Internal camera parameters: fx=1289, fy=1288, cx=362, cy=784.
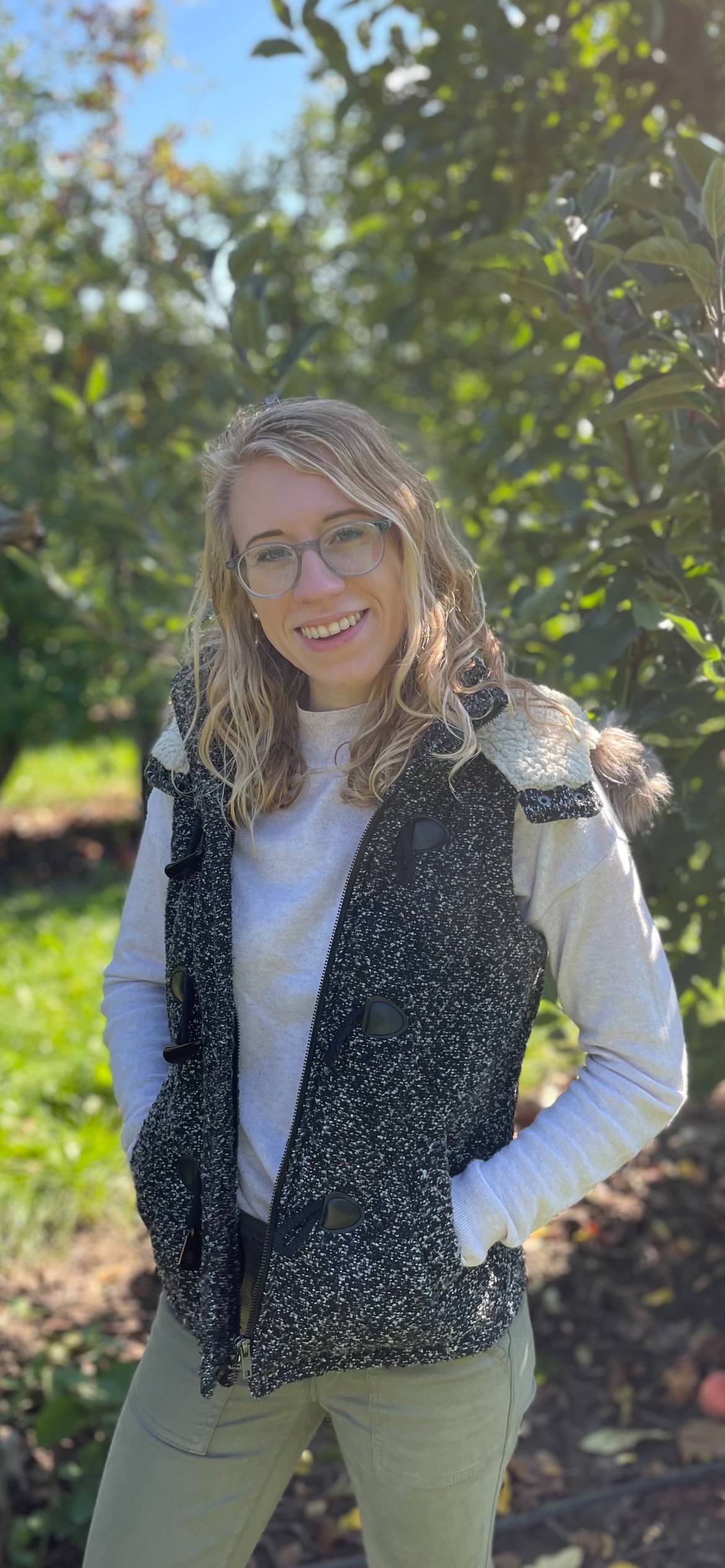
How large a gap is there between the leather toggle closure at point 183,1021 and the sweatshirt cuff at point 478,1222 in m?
0.38

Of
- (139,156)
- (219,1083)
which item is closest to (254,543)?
(219,1083)

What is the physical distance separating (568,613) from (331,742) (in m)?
0.79

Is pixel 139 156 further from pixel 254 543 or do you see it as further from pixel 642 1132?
pixel 642 1132

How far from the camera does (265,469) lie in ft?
5.19

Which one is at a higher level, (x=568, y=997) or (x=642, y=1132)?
(x=568, y=997)

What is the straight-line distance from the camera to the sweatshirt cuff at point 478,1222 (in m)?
1.39

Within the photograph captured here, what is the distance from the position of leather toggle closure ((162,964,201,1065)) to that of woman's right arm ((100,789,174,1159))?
128mm

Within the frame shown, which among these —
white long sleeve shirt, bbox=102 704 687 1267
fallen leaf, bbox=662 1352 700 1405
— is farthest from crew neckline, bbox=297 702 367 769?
fallen leaf, bbox=662 1352 700 1405

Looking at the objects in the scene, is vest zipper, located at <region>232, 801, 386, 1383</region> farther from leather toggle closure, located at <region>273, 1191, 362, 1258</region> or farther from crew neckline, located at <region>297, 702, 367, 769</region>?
crew neckline, located at <region>297, 702, 367, 769</region>

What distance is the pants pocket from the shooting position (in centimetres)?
153

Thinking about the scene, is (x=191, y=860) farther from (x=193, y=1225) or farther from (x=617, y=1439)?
(x=617, y=1439)

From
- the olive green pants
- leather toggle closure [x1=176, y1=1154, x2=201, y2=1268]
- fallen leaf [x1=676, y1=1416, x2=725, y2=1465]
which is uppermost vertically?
leather toggle closure [x1=176, y1=1154, x2=201, y2=1268]

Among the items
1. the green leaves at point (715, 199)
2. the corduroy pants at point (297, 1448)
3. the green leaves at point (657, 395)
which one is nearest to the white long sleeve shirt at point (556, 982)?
the corduroy pants at point (297, 1448)

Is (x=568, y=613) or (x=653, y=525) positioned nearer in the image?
(x=653, y=525)
